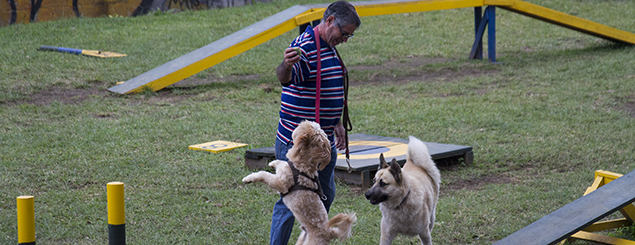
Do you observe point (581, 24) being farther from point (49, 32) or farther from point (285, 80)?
point (49, 32)

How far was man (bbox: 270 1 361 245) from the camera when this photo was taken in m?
3.31

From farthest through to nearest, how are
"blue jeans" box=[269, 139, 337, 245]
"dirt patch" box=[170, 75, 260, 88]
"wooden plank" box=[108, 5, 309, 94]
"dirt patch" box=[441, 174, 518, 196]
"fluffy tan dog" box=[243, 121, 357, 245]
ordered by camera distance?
"dirt patch" box=[170, 75, 260, 88], "wooden plank" box=[108, 5, 309, 94], "dirt patch" box=[441, 174, 518, 196], "blue jeans" box=[269, 139, 337, 245], "fluffy tan dog" box=[243, 121, 357, 245]

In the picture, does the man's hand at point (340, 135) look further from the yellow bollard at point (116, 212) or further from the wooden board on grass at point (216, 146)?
the wooden board on grass at point (216, 146)

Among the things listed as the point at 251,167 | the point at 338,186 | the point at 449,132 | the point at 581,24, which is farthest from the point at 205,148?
the point at 581,24

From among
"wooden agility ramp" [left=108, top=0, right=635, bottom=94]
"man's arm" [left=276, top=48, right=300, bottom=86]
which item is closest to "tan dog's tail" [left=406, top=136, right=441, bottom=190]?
"man's arm" [left=276, top=48, right=300, bottom=86]

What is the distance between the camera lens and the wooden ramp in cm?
569

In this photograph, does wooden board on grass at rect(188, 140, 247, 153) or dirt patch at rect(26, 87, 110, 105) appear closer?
wooden board on grass at rect(188, 140, 247, 153)

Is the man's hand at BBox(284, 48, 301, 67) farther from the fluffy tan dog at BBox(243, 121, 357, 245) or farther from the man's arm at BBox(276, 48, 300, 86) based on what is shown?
the fluffy tan dog at BBox(243, 121, 357, 245)

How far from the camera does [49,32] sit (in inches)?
596

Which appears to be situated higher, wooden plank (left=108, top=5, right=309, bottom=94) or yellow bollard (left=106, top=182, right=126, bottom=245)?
wooden plank (left=108, top=5, right=309, bottom=94)

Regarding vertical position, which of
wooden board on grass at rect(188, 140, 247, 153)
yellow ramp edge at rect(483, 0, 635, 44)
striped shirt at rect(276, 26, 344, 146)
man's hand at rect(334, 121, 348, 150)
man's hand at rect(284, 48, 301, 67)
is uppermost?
yellow ramp edge at rect(483, 0, 635, 44)

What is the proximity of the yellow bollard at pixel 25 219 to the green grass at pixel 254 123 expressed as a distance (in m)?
1.66

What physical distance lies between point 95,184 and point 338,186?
2448 millimetres

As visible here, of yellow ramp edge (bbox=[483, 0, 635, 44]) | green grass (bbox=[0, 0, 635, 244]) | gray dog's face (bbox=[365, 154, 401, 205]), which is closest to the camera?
gray dog's face (bbox=[365, 154, 401, 205])
